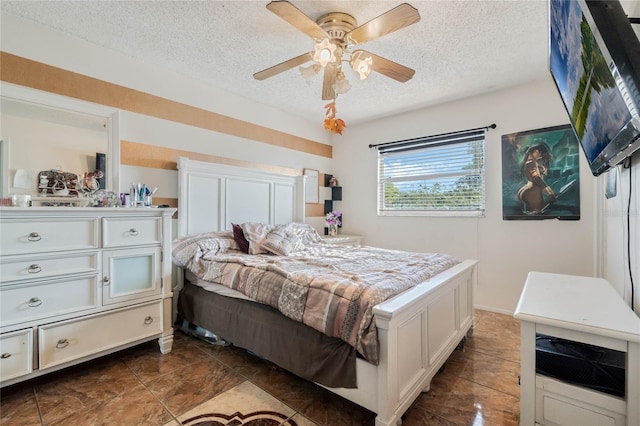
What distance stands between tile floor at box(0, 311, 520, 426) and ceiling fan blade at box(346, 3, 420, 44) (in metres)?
2.19

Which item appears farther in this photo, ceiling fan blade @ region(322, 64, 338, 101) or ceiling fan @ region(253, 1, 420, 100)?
ceiling fan blade @ region(322, 64, 338, 101)

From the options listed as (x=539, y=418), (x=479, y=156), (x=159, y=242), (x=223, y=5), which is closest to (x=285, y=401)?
(x=539, y=418)

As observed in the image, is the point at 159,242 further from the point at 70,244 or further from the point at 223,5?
the point at 223,5

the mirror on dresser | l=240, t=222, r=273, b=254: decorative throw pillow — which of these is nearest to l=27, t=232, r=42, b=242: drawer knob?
the mirror on dresser

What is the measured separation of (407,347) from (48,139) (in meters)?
2.83

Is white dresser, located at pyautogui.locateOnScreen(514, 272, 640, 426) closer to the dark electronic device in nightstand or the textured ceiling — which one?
the dark electronic device in nightstand

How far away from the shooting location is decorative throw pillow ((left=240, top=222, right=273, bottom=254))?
2.74m

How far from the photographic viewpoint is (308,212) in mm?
4262

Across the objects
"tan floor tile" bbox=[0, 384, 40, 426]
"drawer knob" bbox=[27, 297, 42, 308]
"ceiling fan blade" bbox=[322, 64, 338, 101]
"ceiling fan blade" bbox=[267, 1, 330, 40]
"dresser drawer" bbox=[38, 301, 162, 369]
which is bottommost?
"tan floor tile" bbox=[0, 384, 40, 426]

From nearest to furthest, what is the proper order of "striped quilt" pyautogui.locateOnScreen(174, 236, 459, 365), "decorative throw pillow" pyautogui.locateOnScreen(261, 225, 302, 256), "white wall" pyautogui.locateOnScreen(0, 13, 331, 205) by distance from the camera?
"striped quilt" pyautogui.locateOnScreen(174, 236, 459, 365)
"white wall" pyautogui.locateOnScreen(0, 13, 331, 205)
"decorative throw pillow" pyautogui.locateOnScreen(261, 225, 302, 256)

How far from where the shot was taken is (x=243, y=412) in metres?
1.60

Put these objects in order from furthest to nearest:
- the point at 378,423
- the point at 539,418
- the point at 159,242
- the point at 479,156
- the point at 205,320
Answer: the point at 479,156 < the point at 205,320 < the point at 159,242 < the point at 378,423 < the point at 539,418

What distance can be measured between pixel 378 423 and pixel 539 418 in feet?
2.14

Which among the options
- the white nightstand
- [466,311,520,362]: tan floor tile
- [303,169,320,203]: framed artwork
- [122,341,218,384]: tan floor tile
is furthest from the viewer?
[303,169,320,203]: framed artwork
